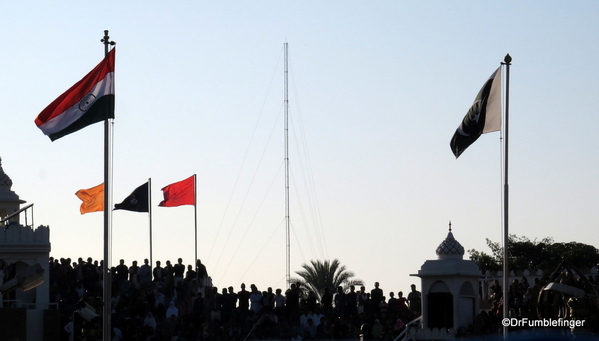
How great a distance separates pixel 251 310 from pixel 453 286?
6865mm

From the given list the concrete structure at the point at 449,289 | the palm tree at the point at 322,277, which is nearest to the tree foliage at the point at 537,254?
the palm tree at the point at 322,277

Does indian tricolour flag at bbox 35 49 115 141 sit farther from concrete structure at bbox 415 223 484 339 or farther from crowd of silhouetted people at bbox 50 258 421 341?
concrete structure at bbox 415 223 484 339

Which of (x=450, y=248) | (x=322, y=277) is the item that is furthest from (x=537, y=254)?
(x=450, y=248)

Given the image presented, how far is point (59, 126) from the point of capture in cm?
2416

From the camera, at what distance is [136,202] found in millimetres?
37750

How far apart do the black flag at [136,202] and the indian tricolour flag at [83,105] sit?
42.3 feet

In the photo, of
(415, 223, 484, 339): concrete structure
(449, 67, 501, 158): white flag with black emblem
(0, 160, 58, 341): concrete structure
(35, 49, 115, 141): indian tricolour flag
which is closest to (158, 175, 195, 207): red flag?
(0, 160, 58, 341): concrete structure

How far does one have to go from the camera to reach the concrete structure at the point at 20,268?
35656 mm

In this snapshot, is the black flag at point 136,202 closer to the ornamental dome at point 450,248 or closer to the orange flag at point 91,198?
the orange flag at point 91,198

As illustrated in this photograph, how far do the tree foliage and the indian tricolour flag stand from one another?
63.1 metres

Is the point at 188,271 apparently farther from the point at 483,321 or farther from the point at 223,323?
the point at 483,321

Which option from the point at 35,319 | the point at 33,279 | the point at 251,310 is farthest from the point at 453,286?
the point at 35,319

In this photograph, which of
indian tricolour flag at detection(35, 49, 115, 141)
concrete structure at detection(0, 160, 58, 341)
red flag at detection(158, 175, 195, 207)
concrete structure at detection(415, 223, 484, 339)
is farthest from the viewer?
red flag at detection(158, 175, 195, 207)

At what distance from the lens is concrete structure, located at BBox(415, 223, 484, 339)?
85.7ft
